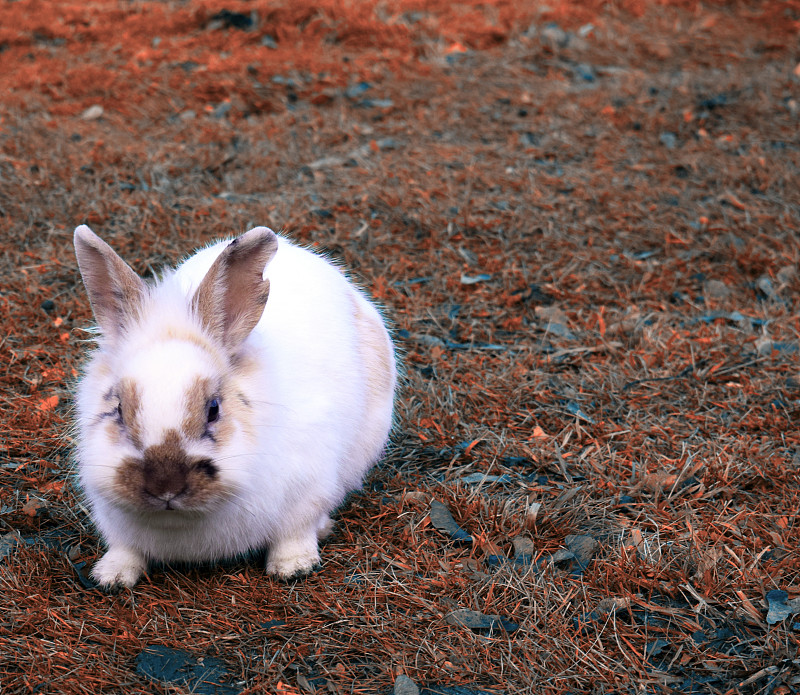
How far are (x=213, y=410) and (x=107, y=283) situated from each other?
60 centimetres

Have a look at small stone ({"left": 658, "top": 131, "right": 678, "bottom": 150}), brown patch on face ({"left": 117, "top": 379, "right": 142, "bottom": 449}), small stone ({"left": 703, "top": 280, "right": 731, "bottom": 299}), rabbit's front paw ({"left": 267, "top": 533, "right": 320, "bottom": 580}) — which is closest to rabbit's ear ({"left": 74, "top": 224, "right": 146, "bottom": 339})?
brown patch on face ({"left": 117, "top": 379, "right": 142, "bottom": 449})

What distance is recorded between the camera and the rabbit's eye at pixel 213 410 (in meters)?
2.59

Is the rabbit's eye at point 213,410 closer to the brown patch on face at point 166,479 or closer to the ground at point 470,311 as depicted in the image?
the brown patch on face at point 166,479

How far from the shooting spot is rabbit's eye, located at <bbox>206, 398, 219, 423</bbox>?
259cm

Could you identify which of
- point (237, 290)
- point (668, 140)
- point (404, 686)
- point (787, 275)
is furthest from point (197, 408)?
point (668, 140)

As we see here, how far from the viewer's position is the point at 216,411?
2625 mm

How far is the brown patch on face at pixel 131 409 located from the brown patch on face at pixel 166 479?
0.06 m

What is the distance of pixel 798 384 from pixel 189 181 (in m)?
4.61

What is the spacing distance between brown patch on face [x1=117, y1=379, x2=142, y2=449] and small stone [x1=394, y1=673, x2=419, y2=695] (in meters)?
1.08

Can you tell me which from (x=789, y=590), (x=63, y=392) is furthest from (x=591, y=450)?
(x=63, y=392)

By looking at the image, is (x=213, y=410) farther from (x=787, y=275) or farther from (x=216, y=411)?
(x=787, y=275)

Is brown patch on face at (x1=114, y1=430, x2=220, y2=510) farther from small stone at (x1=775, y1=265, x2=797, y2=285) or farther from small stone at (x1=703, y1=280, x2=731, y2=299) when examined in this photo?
small stone at (x1=775, y1=265, x2=797, y2=285)

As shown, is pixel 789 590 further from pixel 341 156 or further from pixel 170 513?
pixel 341 156

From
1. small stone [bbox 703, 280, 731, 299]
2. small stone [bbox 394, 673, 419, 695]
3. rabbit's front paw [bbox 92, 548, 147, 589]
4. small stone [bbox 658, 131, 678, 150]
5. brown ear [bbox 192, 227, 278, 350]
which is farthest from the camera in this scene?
small stone [bbox 658, 131, 678, 150]
